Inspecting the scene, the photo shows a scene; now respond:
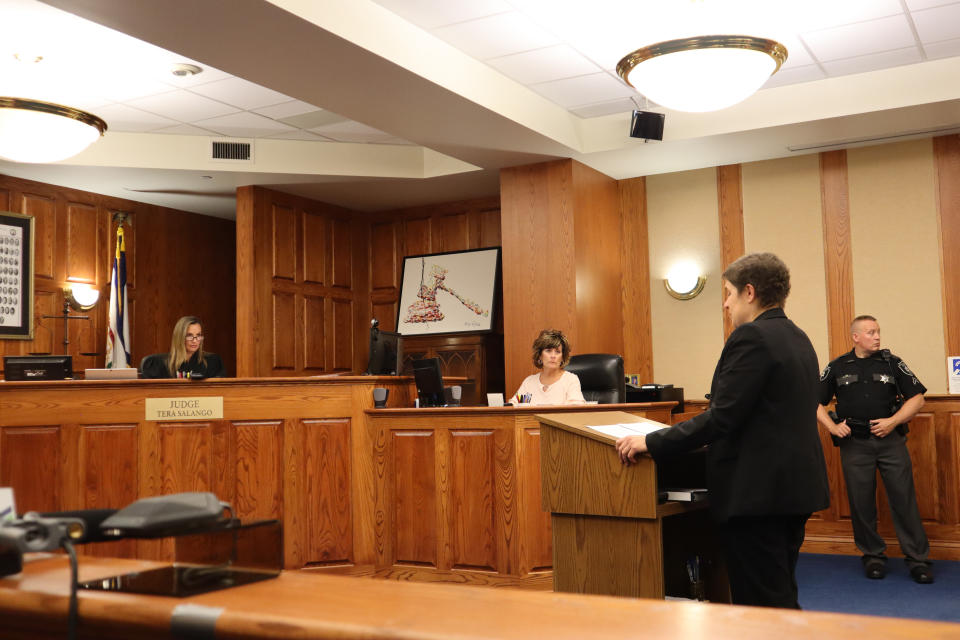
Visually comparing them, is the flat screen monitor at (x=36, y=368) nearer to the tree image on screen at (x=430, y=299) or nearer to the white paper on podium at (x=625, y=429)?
the tree image on screen at (x=430, y=299)

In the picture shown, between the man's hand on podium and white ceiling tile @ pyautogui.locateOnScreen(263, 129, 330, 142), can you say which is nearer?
the man's hand on podium

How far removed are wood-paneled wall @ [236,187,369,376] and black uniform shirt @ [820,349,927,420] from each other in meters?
5.03

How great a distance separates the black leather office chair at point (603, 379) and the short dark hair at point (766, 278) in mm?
3293

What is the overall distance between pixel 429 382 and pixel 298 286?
3.59 m

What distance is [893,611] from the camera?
480 cm

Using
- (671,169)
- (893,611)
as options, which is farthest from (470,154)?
(893,611)

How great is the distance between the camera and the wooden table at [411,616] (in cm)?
94

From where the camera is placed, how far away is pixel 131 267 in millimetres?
8914

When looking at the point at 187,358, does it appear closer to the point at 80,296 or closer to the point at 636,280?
the point at 80,296

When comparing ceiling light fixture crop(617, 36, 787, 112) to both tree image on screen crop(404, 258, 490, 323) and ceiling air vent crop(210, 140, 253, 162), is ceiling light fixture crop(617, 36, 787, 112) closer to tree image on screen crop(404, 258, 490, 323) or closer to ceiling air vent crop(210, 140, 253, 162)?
ceiling air vent crop(210, 140, 253, 162)

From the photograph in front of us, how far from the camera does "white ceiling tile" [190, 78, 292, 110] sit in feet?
20.6

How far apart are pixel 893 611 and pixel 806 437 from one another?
2.78 metres

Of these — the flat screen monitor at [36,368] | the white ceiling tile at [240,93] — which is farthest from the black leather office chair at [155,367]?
the white ceiling tile at [240,93]

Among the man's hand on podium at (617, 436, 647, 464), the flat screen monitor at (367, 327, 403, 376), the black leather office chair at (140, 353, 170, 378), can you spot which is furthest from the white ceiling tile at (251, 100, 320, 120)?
the man's hand on podium at (617, 436, 647, 464)
